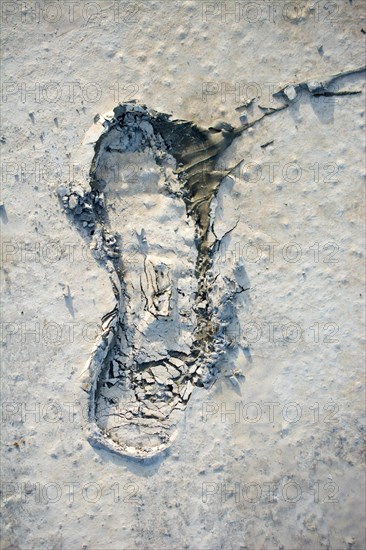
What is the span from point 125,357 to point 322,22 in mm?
5055

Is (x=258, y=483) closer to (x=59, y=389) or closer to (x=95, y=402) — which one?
(x=95, y=402)

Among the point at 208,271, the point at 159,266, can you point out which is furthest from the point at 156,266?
the point at 208,271

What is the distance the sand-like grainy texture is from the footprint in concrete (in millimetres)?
31

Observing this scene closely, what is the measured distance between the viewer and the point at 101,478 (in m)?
6.02

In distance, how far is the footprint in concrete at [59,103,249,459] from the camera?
20.0 ft

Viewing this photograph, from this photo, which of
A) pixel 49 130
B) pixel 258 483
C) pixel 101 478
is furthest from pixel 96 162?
pixel 258 483

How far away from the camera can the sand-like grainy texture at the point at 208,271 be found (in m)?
6.04

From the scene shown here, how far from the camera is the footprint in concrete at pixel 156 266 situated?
608 cm

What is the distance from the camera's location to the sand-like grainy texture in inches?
238

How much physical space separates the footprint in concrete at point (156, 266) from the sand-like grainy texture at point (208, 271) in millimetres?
31

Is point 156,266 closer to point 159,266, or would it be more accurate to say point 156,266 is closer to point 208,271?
point 159,266

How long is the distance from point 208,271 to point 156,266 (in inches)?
26.6

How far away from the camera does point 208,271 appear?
241 inches

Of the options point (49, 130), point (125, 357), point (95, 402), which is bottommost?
point (95, 402)
